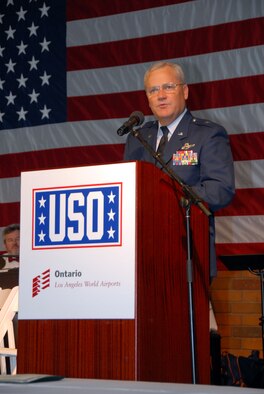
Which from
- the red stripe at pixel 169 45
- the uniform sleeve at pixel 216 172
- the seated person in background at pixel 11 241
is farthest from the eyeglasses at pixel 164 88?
the seated person in background at pixel 11 241

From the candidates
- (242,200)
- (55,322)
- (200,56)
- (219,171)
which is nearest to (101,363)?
(55,322)

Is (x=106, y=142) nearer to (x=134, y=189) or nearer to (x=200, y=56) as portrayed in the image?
(x=200, y=56)

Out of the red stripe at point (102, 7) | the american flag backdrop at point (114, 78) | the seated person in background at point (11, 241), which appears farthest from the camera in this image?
the seated person in background at point (11, 241)

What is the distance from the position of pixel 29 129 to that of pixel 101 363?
4542 mm

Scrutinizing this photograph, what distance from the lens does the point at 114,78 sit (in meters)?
6.50

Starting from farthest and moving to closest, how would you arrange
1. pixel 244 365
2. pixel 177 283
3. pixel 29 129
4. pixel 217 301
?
pixel 29 129 → pixel 217 301 → pixel 244 365 → pixel 177 283

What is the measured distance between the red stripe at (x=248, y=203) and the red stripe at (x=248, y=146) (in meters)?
0.26

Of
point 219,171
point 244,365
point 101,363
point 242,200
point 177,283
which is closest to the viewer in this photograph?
point 101,363

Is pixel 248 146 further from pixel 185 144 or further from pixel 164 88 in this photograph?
pixel 185 144

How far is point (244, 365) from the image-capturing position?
5.25 meters

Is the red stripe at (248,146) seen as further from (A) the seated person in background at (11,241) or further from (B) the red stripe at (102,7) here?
(A) the seated person in background at (11,241)

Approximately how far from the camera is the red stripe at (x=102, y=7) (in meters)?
6.37

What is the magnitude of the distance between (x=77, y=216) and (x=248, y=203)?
326 cm

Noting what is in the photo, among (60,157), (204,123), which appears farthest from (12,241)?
(204,123)
